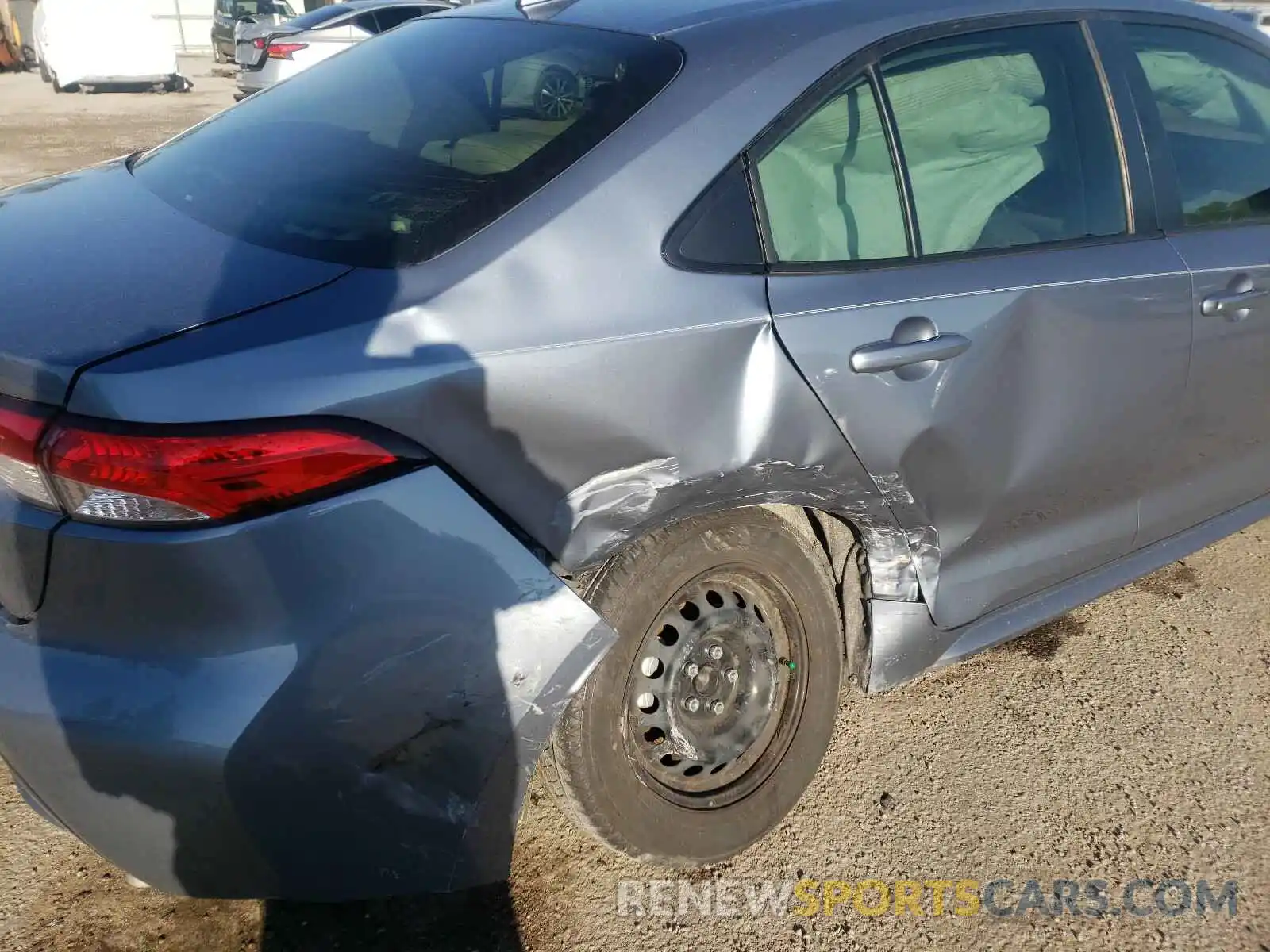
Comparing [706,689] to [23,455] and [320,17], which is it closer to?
[23,455]

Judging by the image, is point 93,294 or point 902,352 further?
point 902,352

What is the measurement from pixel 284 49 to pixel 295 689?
1096 cm

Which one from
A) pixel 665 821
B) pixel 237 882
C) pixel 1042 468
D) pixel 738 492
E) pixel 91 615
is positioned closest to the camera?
pixel 91 615

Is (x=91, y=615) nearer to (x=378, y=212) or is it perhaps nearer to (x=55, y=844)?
(x=378, y=212)

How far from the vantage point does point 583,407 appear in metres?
1.66

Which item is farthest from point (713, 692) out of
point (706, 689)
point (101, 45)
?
point (101, 45)

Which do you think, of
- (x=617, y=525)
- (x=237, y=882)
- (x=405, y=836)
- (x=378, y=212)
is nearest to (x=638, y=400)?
(x=617, y=525)

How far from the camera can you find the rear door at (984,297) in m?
1.97

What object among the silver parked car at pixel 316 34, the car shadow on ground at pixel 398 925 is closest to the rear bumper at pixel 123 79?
the silver parked car at pixel 316 34

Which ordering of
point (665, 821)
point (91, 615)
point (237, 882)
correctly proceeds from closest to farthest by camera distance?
point (91, 615), point (237, 882), point (665, 821)

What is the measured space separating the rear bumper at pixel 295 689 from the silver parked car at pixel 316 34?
9.83 metres

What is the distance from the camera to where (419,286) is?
157 centimetres

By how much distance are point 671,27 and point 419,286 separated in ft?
2.83

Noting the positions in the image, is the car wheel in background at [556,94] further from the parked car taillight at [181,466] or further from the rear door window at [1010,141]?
the parked car taillight at [181,466]
